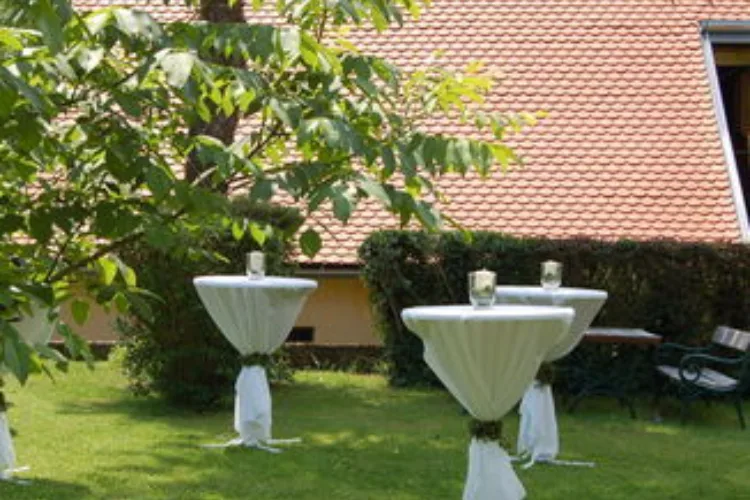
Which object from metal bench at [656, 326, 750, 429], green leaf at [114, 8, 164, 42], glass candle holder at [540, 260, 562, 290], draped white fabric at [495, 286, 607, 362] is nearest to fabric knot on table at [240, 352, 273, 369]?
draped white fabric at [495, 286, 607, 362]

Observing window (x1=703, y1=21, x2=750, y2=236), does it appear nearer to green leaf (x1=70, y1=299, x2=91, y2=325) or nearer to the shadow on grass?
the shadow on grass

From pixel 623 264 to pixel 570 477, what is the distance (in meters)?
5.33

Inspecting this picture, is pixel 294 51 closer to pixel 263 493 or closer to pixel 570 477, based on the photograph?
pixel 263 493

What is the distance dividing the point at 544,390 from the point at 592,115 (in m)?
9.20

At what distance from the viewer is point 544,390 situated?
1074 cm

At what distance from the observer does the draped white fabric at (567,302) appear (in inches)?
435

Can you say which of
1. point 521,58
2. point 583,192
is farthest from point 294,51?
point 521,58

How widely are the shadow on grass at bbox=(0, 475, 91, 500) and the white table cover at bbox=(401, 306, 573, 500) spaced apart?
3.05 metres

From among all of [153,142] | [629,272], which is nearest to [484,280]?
[153,142]

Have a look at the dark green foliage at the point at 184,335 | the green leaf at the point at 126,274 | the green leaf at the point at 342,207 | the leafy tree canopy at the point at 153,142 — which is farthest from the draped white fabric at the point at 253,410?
Result: the green leaf at the point at 342,207

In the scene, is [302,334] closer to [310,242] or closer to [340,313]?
[340,313]

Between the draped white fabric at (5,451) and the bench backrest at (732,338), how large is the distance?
739cm

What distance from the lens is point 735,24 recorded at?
20047mm

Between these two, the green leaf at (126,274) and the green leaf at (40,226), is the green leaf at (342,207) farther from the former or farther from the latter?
the green leaf at (126,274)
